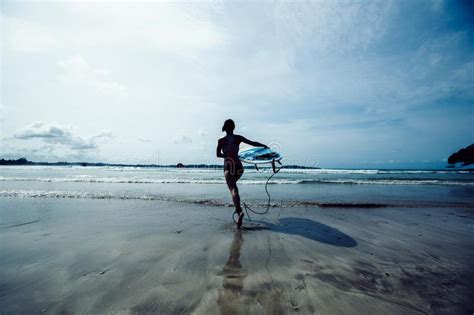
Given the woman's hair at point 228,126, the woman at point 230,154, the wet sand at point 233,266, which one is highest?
the woman's hair at point 228,126

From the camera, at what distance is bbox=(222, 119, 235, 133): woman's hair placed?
571cm

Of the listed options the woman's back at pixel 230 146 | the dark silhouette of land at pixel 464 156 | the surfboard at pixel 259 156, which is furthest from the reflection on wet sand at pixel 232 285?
the dark silhouette of land at pixel 464 156

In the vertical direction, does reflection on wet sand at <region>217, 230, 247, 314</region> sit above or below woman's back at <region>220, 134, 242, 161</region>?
below

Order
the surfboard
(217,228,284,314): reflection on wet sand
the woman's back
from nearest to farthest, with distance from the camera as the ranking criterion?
(217,228,284,314): reflection on wet sand, the woman's back, the surfboard

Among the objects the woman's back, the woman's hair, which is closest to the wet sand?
the woman's back

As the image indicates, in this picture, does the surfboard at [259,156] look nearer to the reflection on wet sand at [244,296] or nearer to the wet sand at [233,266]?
the wet sand at [233,266]

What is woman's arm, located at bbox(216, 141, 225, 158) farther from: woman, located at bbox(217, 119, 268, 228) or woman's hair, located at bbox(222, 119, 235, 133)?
woman's hair, located at bbox(222, 119, 235, 133)

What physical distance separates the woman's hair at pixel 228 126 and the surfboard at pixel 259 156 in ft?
5.57

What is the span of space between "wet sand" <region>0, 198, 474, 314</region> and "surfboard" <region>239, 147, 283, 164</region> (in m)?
1.94

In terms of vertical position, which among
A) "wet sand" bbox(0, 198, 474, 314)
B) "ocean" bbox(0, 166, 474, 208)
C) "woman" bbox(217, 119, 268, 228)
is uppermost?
"woman" bbox(217, 119, 268, 228)

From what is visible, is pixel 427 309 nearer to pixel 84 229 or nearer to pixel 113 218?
pixel 84 229

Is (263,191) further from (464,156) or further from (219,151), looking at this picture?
(464,156)

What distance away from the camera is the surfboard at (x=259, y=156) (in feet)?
23.8

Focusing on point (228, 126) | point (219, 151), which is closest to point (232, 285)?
point (219, 151)
